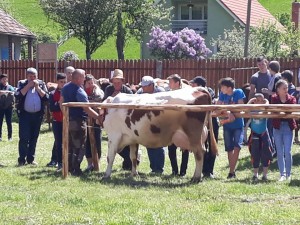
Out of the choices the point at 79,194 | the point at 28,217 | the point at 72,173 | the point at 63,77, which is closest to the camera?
the point at 28,217

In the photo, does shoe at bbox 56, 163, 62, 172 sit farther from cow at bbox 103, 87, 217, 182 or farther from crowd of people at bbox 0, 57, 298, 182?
cow at bbox 103, 87, 217, 182

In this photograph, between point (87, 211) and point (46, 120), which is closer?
point (87, 211)

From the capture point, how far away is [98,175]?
517 inches

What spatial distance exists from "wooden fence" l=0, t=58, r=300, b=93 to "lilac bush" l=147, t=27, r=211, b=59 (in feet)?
36.8

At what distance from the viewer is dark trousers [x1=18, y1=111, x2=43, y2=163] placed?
14797mm

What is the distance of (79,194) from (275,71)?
608 cm

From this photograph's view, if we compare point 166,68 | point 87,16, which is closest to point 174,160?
point 166,68

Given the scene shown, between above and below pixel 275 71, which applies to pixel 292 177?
below

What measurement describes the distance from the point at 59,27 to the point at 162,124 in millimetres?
43495

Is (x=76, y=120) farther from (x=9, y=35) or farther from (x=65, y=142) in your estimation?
(x=9, y=35)

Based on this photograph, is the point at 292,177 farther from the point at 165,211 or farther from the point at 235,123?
→ the point at 165,211

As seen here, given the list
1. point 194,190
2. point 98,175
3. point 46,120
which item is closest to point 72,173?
point 98,175

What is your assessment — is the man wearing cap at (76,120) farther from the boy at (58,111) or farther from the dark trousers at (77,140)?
the boy at (58,111)

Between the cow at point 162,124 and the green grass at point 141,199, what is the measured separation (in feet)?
2.03
